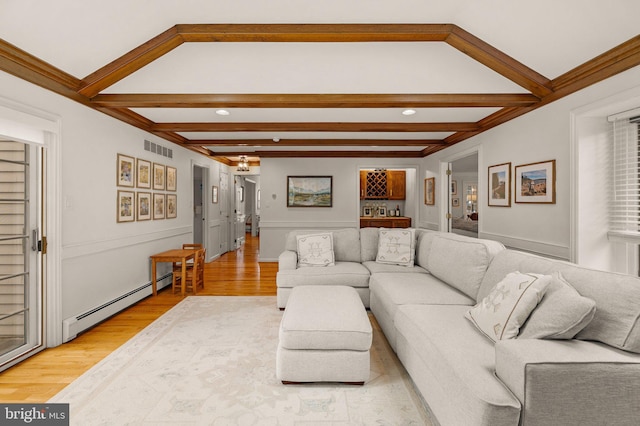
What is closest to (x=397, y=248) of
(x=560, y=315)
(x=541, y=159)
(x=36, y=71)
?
(x=541, y=159)

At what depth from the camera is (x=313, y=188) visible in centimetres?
672

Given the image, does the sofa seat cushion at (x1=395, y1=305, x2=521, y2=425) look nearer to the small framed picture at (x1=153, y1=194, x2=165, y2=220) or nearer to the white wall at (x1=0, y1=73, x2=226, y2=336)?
the white wall at (x1=0, y1=73, x2=226, y2=336)

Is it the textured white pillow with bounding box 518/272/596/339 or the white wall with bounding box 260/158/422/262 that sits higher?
the white wall with bounding box 260/158/422/262

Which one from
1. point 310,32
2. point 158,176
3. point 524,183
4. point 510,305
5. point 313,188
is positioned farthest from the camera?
point 313,188

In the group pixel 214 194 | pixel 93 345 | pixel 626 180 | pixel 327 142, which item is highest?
pixel 327 142

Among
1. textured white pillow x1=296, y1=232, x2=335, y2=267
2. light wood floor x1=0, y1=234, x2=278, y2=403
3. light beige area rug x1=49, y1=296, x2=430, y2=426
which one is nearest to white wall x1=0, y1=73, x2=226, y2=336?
light wood floor x1=0, y1=234, x2=278, y2=403

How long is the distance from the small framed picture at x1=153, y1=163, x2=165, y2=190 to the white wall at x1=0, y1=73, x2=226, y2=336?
0.15 metres

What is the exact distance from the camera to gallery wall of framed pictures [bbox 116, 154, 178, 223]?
3.70m

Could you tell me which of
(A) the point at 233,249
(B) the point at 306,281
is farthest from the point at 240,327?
(A) the point at 233,249

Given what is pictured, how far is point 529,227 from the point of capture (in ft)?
10.6

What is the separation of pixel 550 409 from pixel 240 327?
2629 mm

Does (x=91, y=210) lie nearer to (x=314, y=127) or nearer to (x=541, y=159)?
(x=314, y=127)

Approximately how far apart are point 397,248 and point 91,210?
358cm

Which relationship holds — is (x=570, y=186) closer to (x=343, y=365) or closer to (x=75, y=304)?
(x=343, y=365)
